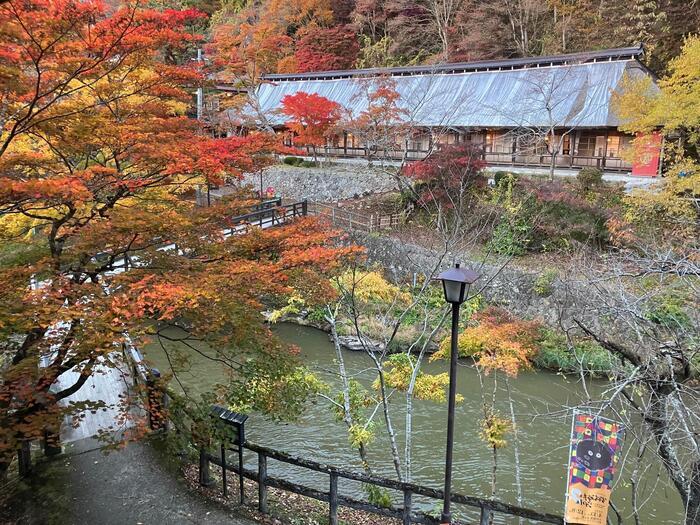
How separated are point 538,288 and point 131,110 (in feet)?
41.7

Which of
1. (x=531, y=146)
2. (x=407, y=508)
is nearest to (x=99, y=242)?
(x=407, y=508)

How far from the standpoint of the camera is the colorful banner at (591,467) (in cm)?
551

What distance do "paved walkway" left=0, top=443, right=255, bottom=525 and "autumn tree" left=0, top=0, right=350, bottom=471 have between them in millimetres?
779

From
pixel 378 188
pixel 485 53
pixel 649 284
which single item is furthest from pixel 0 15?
pixel 485 53

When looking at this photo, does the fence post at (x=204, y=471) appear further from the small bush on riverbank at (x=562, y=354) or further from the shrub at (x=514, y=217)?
the shrub at (x=514, y=217)

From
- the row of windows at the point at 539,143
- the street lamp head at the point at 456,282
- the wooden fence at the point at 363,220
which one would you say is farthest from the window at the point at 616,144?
the street lamp head at the point at 456,282

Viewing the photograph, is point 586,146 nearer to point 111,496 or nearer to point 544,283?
point 544,283

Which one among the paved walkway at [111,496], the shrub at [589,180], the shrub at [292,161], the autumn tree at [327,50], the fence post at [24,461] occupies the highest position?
the autumn tree at [327,50]

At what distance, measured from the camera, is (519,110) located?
24.6 m

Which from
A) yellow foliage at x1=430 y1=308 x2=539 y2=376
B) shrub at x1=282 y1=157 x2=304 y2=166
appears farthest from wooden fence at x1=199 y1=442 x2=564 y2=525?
shrub at x1=282 y1=157 x2=304 y2=166

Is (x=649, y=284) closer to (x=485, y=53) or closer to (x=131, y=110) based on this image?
(x=131, y=110)

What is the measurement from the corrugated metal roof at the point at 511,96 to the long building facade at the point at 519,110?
0.04 metres

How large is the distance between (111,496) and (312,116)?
21.5m

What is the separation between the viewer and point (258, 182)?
30.8 m
